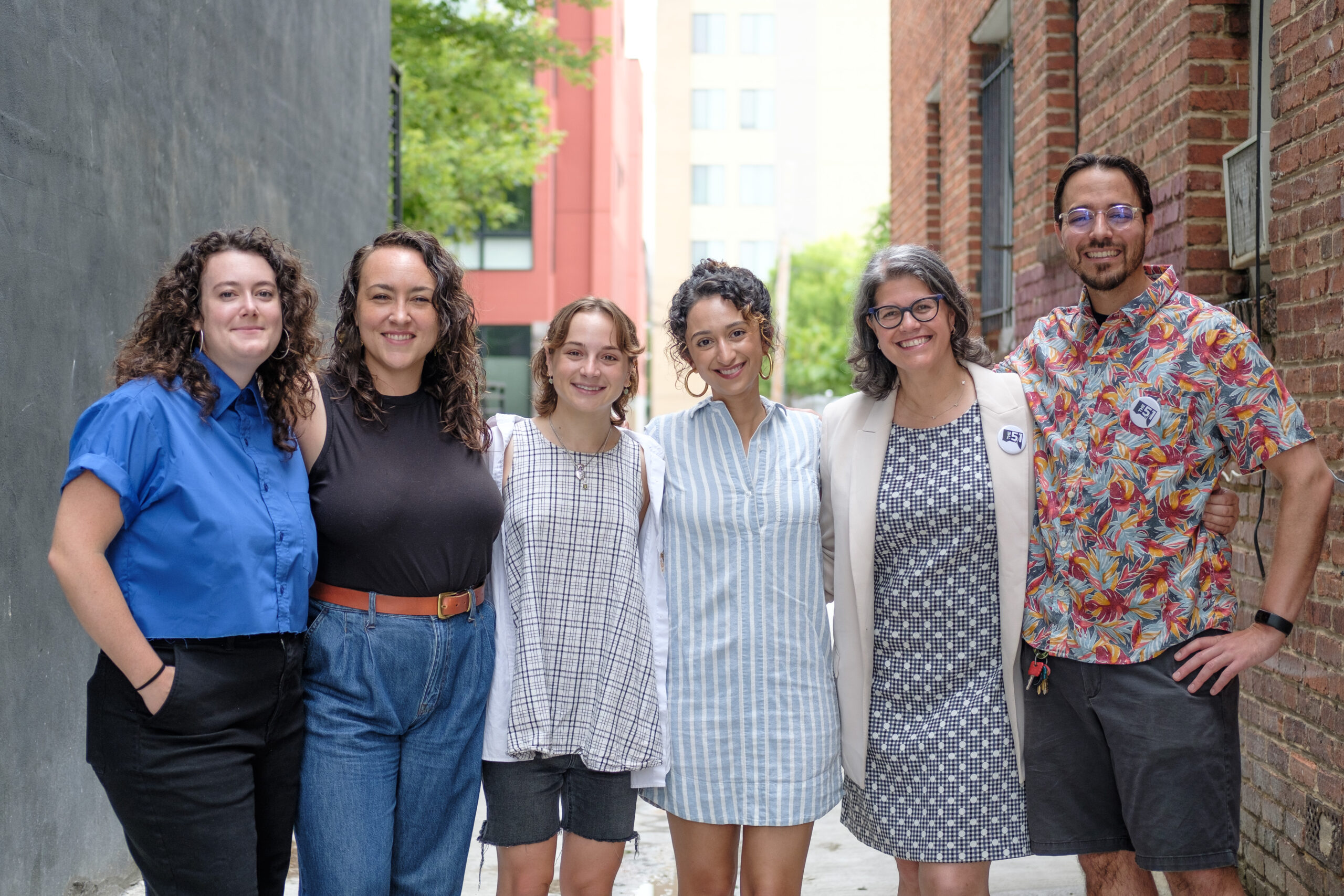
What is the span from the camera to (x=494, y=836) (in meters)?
3.07

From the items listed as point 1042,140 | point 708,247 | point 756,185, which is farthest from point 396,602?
point 756,185

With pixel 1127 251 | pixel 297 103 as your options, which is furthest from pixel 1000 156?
pixel 1127 251

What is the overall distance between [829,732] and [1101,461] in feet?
3.32

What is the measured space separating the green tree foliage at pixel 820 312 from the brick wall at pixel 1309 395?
31.6 metres

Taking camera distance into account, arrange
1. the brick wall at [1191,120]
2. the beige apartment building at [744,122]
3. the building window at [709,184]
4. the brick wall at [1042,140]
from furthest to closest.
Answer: the building window at [709,184], the beige apartment building at [744,122], the brick wall at [1042,140], the brick wall at [1191,120]

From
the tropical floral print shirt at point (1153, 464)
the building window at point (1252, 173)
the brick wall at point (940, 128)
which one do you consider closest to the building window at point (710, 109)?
the brick wall at point (940, 128)

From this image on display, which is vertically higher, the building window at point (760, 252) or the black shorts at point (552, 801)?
the building window at point (760, 252)

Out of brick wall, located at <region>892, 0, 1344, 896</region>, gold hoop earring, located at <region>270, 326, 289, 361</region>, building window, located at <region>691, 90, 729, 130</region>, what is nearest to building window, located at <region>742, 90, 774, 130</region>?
building window, located at <region>691, 90, 729, 130</region>

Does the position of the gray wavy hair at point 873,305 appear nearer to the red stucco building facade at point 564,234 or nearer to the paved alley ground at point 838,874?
the paved alley ground at point 838,874

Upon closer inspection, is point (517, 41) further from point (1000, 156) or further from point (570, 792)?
point (570, 792)

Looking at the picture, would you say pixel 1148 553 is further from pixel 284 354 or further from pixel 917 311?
pixel 284 354

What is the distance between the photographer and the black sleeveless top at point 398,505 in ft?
9.35

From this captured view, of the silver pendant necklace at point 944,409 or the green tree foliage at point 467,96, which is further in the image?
the green tree foliage at point 467,96

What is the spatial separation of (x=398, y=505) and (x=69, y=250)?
2040 millimetres
